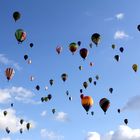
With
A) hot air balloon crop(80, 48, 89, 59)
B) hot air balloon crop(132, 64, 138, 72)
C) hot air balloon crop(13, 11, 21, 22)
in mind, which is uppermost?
hot air balloon crop(13, 11, 21, 22)

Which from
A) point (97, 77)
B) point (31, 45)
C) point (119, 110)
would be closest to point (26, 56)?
point (31, 45)

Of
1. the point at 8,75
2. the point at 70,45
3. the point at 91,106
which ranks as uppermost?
the point at 70,45

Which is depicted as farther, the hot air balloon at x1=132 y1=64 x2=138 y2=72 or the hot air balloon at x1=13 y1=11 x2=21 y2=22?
the hot air balloon at x1=132 y1=64 x2=138 y2=72

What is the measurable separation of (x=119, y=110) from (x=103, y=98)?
31829 mm

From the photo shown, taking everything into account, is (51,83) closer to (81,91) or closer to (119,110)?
(81,91)

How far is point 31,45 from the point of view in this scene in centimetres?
10344

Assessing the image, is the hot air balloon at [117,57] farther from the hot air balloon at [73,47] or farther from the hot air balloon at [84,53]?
the hot air balloon at [84,53]

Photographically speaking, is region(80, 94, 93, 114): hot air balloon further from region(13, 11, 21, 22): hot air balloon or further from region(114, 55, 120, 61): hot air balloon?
region(13, 11, 21, 22): hot air balloon

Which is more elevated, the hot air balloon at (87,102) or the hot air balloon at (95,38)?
the hot air balloon at (95,38)

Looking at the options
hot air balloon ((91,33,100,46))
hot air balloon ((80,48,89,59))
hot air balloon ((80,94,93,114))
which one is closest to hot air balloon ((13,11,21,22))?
hot air balloon ((80,48,89,59))

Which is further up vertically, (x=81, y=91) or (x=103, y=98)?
(x=81, y=91)

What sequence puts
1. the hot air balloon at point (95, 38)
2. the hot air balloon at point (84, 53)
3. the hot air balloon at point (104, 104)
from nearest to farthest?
the hot air balloon at point (104, 104), the hot air balloon at point (95, 38), the hot air balloon at point (84, 53)

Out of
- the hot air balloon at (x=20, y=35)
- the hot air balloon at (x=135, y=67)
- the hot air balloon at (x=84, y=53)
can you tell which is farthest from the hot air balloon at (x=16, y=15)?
the hot air balloon at (x=135, y=67)

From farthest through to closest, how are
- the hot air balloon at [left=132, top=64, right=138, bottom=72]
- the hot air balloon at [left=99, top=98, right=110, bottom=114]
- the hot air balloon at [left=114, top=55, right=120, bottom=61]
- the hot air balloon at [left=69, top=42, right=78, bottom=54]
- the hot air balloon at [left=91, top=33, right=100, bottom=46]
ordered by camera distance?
1. the hot air balloon at [left=132, top=64, right=138, bottom=72]
2. the hot air balloon at [left=114, top=55, right=120, bottom=61]
3. the hot air balloon at [left=69, top=42, right=78, bottom=54]
4. the hot air balloon at [left=91, top=33, right=100, bottom=46]
5. the hot air balloon at [left=99, top=98, right=110, bottom=114]
